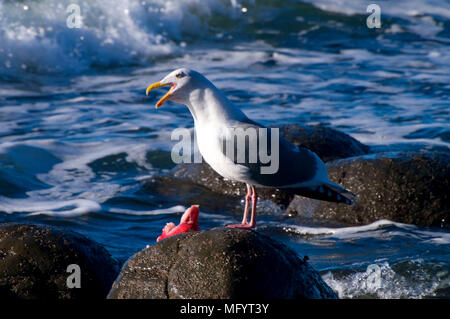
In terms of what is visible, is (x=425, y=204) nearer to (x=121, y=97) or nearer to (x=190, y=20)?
(x=121, y=97)

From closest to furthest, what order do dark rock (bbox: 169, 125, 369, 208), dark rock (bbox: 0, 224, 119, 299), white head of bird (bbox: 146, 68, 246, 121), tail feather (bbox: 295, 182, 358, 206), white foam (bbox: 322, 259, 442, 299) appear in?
dark rock (bbox: 0, 224, 119, 299)
white head of bird (bbox: 146, 68, 246, 121)
tail feather (bbox: 295, 182, 358, 206)
white foam (bbox: 322, 259, 442, 299)
dark rock (bbox: 169, 125, 369, 208)

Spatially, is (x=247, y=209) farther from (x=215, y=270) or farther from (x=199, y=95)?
(x=215, y=270)

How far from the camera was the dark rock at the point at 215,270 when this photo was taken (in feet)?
12.5

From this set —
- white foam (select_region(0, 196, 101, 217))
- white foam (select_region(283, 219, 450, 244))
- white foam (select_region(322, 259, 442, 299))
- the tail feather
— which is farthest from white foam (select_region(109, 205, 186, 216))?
the tail feather

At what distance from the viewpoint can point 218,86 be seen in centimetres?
1269

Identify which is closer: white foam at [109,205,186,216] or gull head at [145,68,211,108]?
gull head at [145,68,211,108]

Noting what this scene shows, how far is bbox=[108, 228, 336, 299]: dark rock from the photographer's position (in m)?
3.81

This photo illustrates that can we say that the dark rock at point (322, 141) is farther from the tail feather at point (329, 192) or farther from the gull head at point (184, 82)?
the gull head at point (184, 82)

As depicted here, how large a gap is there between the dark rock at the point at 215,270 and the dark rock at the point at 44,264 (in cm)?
50

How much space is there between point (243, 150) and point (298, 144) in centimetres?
311

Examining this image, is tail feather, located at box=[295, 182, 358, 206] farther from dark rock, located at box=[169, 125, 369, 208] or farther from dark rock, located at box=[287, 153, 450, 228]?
dark rock, located at box=[169, 125, 369, 208]

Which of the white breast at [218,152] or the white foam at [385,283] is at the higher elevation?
the white breast at [218,152]

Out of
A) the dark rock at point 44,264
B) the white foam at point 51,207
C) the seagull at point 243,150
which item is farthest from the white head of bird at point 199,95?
the white foam at point 51,207
